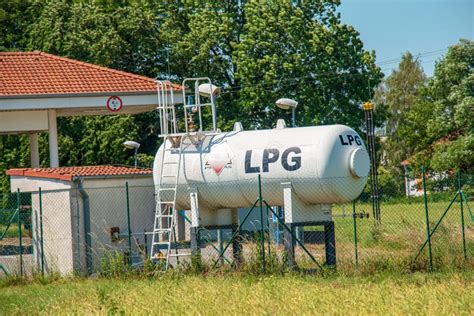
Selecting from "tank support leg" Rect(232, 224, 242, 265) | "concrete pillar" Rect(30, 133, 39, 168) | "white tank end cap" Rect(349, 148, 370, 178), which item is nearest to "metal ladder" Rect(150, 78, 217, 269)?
"tank support leg" Rect(232, 224, 242, 265)

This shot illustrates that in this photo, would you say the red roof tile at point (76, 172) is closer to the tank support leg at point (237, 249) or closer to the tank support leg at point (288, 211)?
the tank support leg at point (237, 249)

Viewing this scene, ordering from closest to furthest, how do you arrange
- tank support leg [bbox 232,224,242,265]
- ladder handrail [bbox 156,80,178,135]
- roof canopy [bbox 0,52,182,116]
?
tank support leg [bbox 232,224,242,265]
ladder handrail [bbox 156,80,178,135]
roof canopy [bbox 0,52,182,116]

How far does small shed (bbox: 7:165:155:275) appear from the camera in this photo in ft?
91.2

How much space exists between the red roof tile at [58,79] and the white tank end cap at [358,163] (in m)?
10.4

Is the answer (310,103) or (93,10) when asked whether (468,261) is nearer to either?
(310,103)

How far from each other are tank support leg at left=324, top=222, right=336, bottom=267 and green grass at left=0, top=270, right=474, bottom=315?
229 cm

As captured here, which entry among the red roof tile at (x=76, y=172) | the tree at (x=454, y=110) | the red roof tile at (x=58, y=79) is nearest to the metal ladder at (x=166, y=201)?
the red roof tile at (x=76, y=172)

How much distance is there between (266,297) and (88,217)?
37.9 feet

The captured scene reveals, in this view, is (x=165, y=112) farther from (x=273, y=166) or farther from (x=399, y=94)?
(x=399, y=94)

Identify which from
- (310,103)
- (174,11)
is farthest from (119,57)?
(310,103)

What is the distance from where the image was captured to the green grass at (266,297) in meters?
15.5

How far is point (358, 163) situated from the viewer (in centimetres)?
2511

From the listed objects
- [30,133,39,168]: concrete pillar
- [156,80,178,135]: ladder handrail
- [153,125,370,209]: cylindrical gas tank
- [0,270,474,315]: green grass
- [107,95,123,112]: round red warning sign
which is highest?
[107,95,123,112]: round red warning sign

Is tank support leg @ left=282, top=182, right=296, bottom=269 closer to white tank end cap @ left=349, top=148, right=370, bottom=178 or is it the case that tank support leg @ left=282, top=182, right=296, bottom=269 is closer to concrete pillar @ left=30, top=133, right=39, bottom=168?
white tank end cap @ left=349, top=148, right=370, bottom=178
